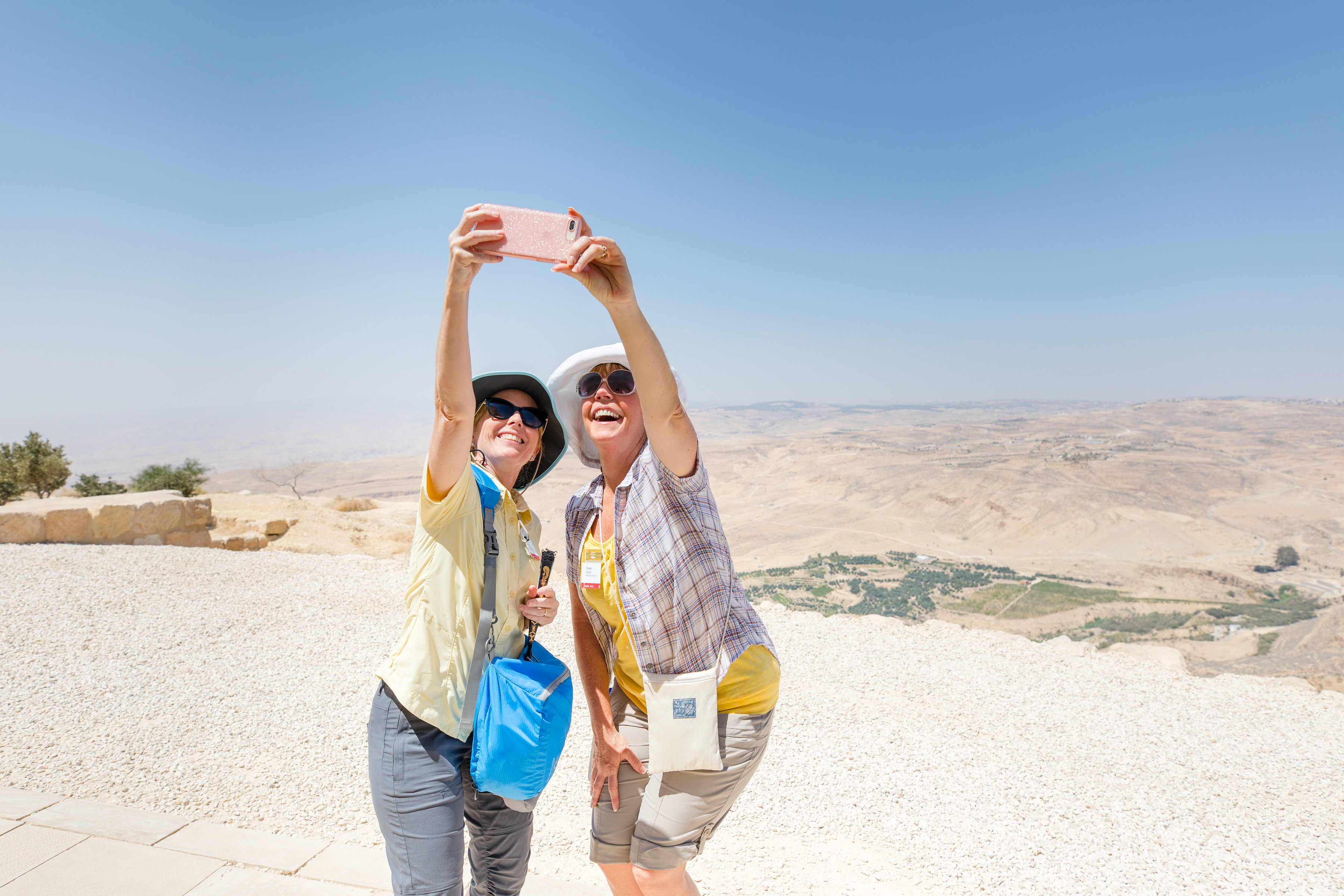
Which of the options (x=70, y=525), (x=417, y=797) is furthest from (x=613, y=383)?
(x=70, y=525)

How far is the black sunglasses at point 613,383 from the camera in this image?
2.05 m

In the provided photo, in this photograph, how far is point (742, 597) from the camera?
2.19 metres

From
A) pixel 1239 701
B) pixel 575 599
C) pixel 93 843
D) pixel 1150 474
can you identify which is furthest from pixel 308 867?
pixel 1150 474

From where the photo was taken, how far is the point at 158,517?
1116 centimetres

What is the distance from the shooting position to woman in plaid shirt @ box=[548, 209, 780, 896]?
180 centimetres

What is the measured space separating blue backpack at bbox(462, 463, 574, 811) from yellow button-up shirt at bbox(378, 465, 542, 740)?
0.09 feet

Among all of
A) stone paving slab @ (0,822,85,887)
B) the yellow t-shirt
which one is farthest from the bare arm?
stone paving slab @ (0,822,85,887)

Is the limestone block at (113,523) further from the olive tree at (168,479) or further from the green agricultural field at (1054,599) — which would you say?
the green agricultural field at (1054,599)

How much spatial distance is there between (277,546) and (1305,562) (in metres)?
69.8

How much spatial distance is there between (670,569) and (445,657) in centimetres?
72

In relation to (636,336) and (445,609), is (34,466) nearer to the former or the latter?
(445,609)

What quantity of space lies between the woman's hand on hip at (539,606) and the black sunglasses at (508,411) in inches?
23.2

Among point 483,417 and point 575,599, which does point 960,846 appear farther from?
point 483,417

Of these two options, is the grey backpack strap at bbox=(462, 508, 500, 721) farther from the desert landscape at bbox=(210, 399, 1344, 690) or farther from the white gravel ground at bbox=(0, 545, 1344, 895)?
the desert landscape at bbox=(210, 399, 1344, 690)
